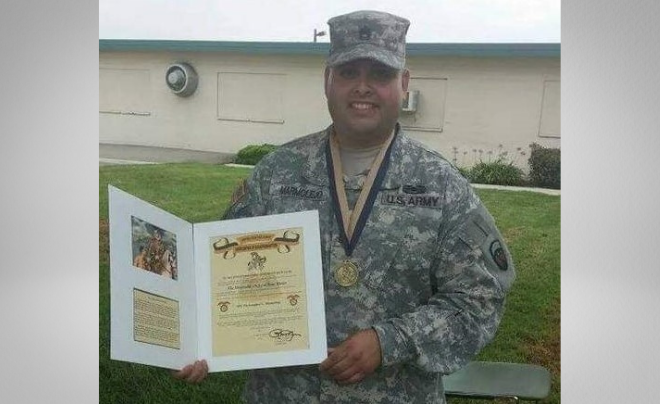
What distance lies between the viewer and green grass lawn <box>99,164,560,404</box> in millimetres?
1716

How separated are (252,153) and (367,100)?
14.8 inches

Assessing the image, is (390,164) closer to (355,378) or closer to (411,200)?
(411,200)

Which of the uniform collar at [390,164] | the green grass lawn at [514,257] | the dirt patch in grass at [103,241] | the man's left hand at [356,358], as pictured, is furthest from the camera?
the dirt patch in grass at [103,241]

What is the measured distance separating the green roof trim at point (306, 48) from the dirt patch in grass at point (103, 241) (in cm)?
52

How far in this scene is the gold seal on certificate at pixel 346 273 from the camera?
1.61 metres

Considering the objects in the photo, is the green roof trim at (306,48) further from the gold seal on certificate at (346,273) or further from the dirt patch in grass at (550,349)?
the dirt patch in grass at (550,349)

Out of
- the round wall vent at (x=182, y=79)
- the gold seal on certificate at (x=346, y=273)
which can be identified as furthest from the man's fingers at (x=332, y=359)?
the round wall vent at (x=182, y=79)

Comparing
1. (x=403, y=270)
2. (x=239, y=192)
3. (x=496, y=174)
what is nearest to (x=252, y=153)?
(x=239, y=192)

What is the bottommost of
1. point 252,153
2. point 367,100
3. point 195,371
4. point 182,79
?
point 195,371

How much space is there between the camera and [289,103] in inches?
70.7
